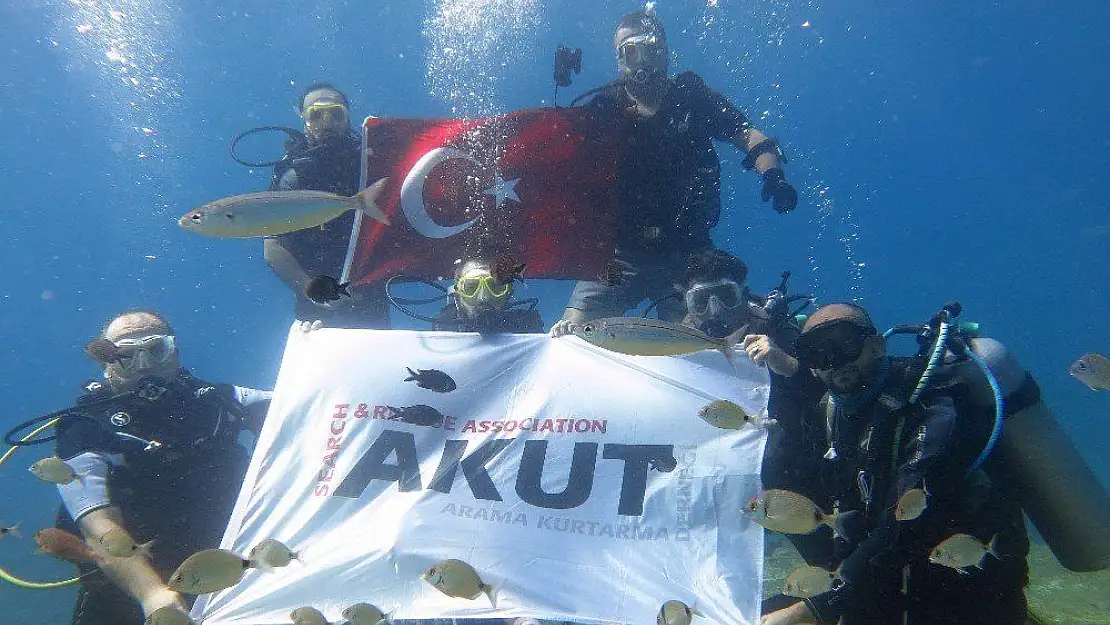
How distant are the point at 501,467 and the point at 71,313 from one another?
114m

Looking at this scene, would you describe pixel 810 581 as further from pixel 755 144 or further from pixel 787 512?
pixel 755 144

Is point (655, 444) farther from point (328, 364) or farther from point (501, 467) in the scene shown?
point (328, 364)

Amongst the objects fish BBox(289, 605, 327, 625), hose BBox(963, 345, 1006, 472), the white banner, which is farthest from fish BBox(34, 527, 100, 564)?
hose BBox(963, 345, 1006, 472)

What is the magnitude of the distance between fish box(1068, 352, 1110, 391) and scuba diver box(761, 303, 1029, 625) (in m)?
1.21

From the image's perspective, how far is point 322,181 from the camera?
23.0 feet

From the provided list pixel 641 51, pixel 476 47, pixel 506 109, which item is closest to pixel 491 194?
pixel 641 51

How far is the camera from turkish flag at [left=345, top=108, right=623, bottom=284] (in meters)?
6.70

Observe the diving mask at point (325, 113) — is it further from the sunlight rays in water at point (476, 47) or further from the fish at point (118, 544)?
the sunlight rays in water at point (476, 47)

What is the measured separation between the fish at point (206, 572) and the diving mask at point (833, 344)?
3.97 m

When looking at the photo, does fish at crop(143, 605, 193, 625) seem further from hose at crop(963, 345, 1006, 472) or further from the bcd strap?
the bcd strap

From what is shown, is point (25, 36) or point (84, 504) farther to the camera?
point (25, 36)

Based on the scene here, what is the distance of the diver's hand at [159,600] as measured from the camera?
391cm

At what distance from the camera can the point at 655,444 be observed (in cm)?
423

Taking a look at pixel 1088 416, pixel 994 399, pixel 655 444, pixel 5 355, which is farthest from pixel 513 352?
pixel 5 355
